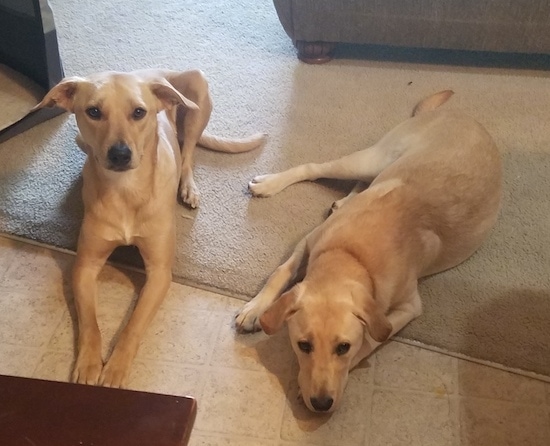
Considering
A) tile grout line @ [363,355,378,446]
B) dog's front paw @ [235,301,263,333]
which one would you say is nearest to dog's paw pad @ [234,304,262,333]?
dog's front paw @ [235,301,263,333]

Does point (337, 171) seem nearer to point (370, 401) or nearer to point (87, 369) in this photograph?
point (370, 401)

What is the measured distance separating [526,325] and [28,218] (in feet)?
→ 5.64

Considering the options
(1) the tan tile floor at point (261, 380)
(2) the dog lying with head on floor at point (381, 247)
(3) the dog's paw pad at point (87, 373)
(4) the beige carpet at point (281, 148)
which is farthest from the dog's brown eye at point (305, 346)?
(3) the dog's paw pad at point (87, 373)

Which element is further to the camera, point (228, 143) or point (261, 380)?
point (228, 143)

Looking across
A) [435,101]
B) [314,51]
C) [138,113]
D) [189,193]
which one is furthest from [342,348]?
[314,51]

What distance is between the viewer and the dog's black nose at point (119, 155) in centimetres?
182

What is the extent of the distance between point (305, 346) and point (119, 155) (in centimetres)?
73

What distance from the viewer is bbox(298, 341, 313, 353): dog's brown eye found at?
5.51ft

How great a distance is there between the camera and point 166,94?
195 cm

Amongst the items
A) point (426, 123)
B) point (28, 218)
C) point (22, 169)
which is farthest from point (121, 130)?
point (426, 123)

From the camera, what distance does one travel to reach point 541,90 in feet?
9.77

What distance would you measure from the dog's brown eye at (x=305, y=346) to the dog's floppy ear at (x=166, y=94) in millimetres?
773

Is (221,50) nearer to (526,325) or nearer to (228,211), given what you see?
(228,211)

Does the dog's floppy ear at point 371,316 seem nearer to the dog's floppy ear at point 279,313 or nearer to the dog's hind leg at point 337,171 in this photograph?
the dog's floppy ear at point 279,313
